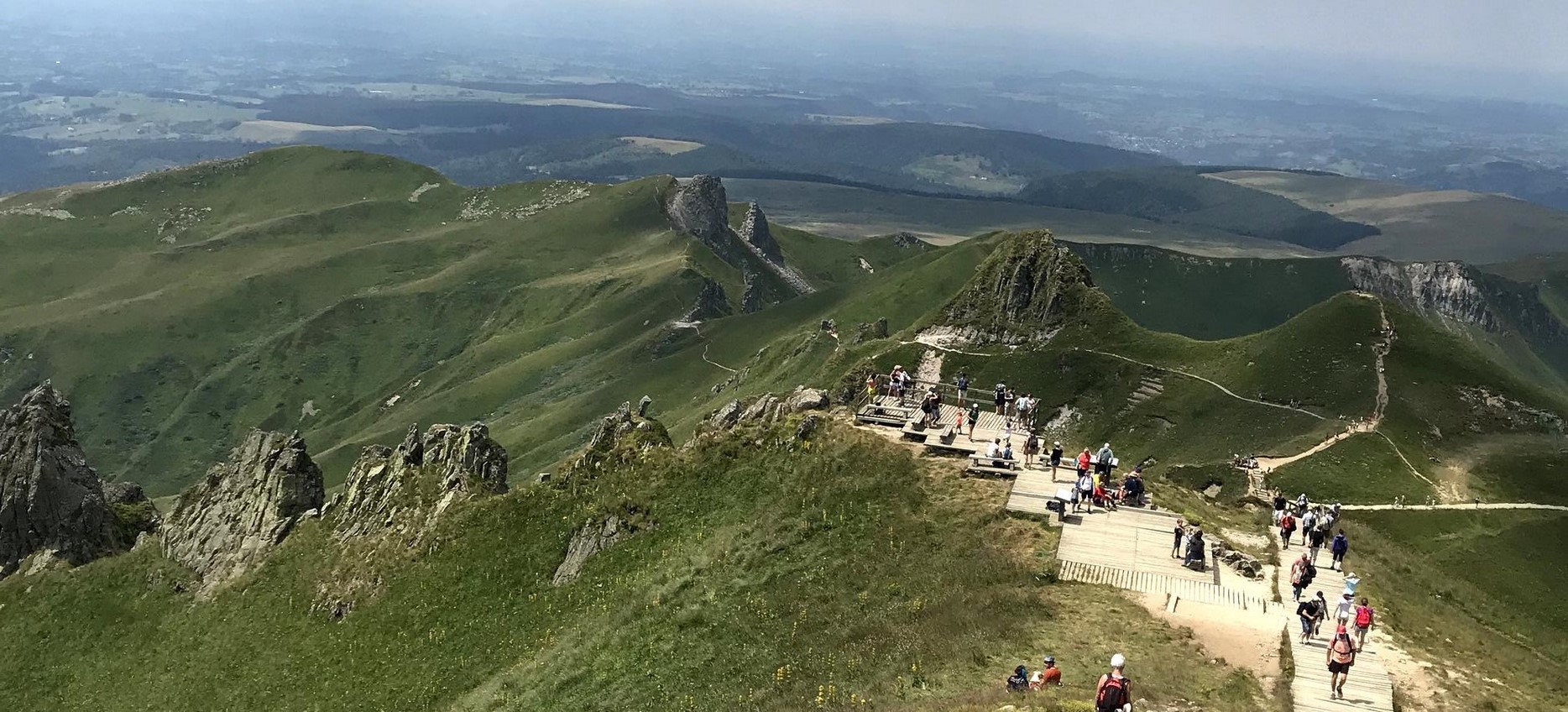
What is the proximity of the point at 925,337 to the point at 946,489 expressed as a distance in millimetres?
80416

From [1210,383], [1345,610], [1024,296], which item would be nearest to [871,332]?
[1024,296]

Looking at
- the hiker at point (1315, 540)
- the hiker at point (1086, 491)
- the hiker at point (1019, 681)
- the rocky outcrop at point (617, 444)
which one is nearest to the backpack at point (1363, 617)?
the hiker at point (1315, 540)

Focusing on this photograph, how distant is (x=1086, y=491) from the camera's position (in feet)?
163

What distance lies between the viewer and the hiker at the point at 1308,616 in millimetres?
37312

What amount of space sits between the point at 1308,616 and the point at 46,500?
90.2 metres

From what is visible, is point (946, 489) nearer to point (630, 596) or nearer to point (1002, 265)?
point (630, 596)


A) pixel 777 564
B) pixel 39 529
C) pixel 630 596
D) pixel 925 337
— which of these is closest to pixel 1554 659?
pixel 777 564

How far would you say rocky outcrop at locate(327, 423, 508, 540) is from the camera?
210ft

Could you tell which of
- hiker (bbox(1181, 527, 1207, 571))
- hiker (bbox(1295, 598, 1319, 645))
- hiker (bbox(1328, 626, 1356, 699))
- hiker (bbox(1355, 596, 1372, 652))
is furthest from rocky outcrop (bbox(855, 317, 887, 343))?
hiker (bbox(1328, 626, 1356, 699))

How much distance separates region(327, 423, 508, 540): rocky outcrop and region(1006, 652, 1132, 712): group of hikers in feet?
132

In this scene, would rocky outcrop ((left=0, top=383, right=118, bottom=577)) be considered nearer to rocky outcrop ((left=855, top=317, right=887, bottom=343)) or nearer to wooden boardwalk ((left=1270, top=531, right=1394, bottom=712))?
wooden boardwalk ((left=1270, top=531, right=1394, bottom=712))

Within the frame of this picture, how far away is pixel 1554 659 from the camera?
4859 cm

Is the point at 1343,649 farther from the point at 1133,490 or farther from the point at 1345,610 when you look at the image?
the point at 1133,490

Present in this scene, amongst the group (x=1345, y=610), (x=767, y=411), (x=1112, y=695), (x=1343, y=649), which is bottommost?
(x=767, y=411)
